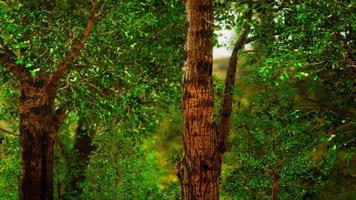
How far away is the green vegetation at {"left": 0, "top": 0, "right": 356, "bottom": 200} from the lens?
11070mm

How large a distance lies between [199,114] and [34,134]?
8267 millimetres

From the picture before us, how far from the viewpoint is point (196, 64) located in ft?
33.7

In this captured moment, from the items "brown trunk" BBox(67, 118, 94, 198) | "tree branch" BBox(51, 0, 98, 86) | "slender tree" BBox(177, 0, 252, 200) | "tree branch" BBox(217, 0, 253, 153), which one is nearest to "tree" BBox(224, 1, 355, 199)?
"tree branch" BBox(217, 0, 253, 153)

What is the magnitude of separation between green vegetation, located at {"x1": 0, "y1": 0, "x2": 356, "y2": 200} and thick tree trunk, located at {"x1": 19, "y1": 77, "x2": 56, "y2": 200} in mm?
376

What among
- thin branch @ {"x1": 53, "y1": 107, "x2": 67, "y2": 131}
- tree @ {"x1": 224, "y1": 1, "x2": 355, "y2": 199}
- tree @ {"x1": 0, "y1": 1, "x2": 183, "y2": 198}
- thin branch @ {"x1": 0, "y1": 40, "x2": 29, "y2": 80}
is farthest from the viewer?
thin branch @ {"x1": 53, "y1": 107, "x2": 67, "y2": 131}

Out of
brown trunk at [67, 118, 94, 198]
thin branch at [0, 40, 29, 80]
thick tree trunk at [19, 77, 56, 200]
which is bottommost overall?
brown trunk at [67, 118, 94, 198]

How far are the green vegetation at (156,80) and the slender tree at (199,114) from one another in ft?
2.07

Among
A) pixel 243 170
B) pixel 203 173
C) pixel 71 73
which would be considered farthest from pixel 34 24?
pixel 243 170

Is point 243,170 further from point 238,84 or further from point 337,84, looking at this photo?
point 238,84

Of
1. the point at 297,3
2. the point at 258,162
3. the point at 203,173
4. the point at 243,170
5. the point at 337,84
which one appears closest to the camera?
the point at 203,173

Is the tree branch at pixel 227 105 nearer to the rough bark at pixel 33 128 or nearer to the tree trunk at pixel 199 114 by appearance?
the rough bark at pixel 33 128

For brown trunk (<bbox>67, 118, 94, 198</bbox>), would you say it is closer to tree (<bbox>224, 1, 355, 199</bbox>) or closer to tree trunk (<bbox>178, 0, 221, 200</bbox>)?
tree (<bbox>224, 1, 355, 199</bbox>)

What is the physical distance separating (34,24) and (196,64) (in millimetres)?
5999

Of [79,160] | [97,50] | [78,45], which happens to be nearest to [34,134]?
[97,50]
